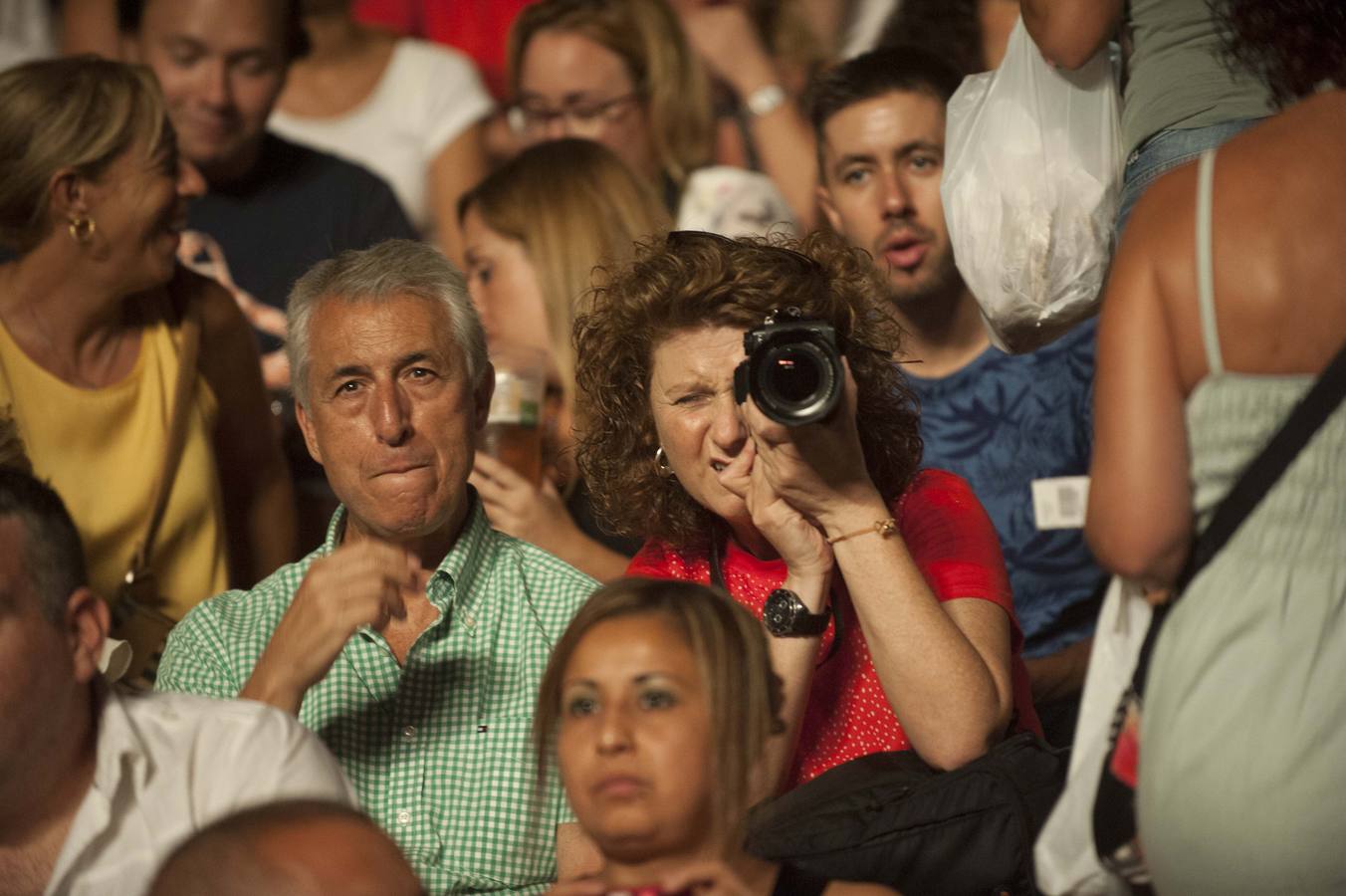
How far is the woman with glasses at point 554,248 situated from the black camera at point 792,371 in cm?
107

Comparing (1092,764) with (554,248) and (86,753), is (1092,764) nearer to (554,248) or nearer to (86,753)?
(86,753)

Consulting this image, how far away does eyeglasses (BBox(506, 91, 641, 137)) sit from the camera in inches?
155

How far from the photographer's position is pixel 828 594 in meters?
2.21

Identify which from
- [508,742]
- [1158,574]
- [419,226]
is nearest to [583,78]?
[419,226]

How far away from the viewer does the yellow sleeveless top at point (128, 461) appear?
292 cm

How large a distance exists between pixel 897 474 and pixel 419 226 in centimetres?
217

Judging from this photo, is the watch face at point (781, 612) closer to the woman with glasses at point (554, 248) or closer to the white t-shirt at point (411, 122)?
the woman with glasses at point (554, 248)

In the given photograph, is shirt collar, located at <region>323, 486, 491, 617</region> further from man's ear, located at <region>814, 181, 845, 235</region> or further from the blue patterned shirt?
man's ear, located at <region>814, 181, 845, 235</region>

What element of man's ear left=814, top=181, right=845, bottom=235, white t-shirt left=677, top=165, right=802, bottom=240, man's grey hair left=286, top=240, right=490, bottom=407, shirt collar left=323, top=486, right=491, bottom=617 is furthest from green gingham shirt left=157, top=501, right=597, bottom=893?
white t-shirt left=677, top=165, right=802, bottom=240

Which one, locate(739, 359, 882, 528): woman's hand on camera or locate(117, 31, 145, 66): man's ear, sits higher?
locate(117, 31, 145, 66): man's ear

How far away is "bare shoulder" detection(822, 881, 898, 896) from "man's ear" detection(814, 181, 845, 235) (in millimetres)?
1716

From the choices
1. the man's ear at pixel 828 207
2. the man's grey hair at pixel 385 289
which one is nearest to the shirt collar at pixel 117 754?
the man's grey hair at pixel 385 289

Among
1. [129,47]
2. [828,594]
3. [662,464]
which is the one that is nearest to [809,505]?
[828,594]

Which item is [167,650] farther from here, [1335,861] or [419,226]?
[419,226]
